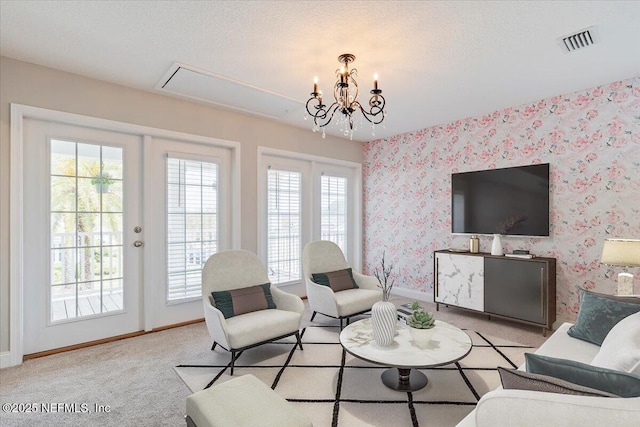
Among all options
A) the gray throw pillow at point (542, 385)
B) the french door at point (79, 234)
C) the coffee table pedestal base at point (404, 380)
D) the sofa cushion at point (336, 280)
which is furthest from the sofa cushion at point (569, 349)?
the french door at point (79, 234)

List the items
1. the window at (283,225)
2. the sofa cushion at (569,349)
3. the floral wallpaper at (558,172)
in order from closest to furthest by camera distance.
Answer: the sofa cushion at (569,349)
the floral wallpaper at (558,172)
the window at (283,225)

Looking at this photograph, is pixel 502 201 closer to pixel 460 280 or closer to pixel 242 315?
pixel 460 280

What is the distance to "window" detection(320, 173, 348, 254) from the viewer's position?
5156 millimetres

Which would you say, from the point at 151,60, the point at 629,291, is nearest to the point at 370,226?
the point at 629,291

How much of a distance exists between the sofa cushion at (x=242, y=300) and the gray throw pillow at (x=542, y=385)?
2.21 m

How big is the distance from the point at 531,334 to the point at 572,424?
10.1 feet

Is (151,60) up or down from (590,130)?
up

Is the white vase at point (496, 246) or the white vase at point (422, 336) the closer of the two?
the white vase at point (422, 336)

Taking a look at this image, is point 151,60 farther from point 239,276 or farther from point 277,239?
point 277,239

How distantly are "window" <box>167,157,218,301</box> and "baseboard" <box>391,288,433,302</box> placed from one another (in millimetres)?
2841

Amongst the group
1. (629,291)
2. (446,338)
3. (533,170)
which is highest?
(533,170)

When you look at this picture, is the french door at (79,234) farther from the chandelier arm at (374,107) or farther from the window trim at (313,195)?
the chandelier arm at (374,107)

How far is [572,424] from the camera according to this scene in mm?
870

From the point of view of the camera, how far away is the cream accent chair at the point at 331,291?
10.9ft
